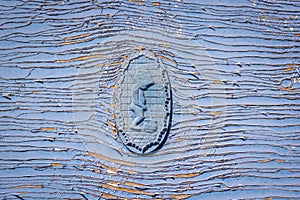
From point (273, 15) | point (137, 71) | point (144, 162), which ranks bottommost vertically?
point (144, 162)

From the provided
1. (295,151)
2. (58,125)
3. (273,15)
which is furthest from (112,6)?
(295,151)

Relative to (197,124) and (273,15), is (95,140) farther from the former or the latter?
(273,15)

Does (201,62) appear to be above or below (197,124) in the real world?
above
